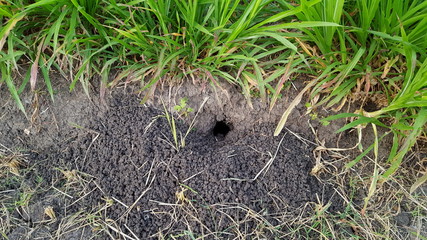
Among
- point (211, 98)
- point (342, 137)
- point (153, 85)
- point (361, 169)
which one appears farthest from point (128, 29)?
point (361, 169)

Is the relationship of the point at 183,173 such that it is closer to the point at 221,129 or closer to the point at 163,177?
the point at 163,177

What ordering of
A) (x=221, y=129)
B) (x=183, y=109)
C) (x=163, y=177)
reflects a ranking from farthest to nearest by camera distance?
(x=221, y=129) < (x=183, y=109) < (x=163, y=177)

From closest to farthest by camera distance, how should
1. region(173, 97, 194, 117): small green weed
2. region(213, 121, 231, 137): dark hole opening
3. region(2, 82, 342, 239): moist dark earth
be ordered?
region(2, 82, 342, 239): moist dark earth < region(173, 97, 194, 117): small green weed < region(213, 121, 231, 137): dark hole opening

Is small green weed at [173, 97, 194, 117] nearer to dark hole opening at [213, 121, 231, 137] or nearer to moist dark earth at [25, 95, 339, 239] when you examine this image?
moist dark earth at [25, 95, 339, 239]

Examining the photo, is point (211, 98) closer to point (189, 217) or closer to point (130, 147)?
point (130, 147)

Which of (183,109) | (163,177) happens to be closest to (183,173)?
(163,177)

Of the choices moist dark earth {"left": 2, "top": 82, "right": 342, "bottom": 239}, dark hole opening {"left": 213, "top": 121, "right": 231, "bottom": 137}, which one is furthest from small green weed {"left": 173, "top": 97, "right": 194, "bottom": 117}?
dark hole opening {"left": 213, "top": 121, "right": 231, "bottom": 137}
